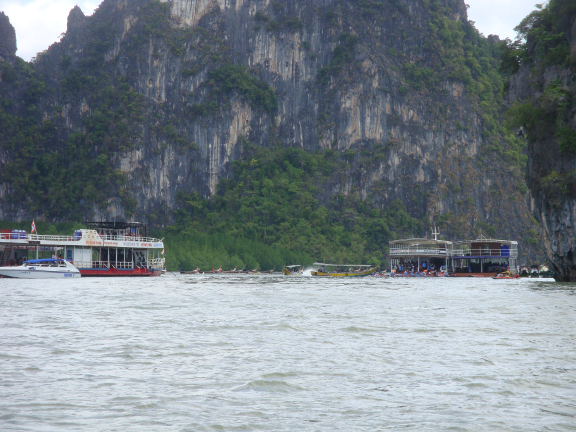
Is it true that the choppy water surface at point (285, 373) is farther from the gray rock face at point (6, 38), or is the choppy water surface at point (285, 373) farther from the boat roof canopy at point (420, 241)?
the gray rock face at point (6, 38)

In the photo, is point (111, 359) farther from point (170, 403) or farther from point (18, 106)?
point (18, 106)

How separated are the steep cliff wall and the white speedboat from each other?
140ft

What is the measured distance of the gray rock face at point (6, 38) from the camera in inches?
6068

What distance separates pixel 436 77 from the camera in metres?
160

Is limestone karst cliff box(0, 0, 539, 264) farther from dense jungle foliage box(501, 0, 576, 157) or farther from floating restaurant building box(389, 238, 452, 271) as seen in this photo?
dense jungle foliage box(501, 0, 576, 157)

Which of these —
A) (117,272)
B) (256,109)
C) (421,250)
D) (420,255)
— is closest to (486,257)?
(421,250)

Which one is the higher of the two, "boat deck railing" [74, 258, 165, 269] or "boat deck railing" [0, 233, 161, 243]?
"boat deck railing" [0, 233, 161, 243]

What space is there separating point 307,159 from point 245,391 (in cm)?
13906

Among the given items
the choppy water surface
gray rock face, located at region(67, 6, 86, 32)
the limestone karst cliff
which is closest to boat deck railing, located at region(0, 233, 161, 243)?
the choppy water surface

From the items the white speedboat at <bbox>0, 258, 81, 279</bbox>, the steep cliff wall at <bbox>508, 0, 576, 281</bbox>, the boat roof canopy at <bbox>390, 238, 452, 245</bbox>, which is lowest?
the white speedboat at <bbox>0, 258, 81, 279</bbox>

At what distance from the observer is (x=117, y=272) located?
216 ft

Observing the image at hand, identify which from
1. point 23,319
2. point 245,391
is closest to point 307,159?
point 23,319

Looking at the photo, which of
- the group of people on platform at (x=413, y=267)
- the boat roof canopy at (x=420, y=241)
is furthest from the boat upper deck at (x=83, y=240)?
the boat roof canopy at (x=420, y=241)

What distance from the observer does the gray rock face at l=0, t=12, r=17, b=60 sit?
506 feet
